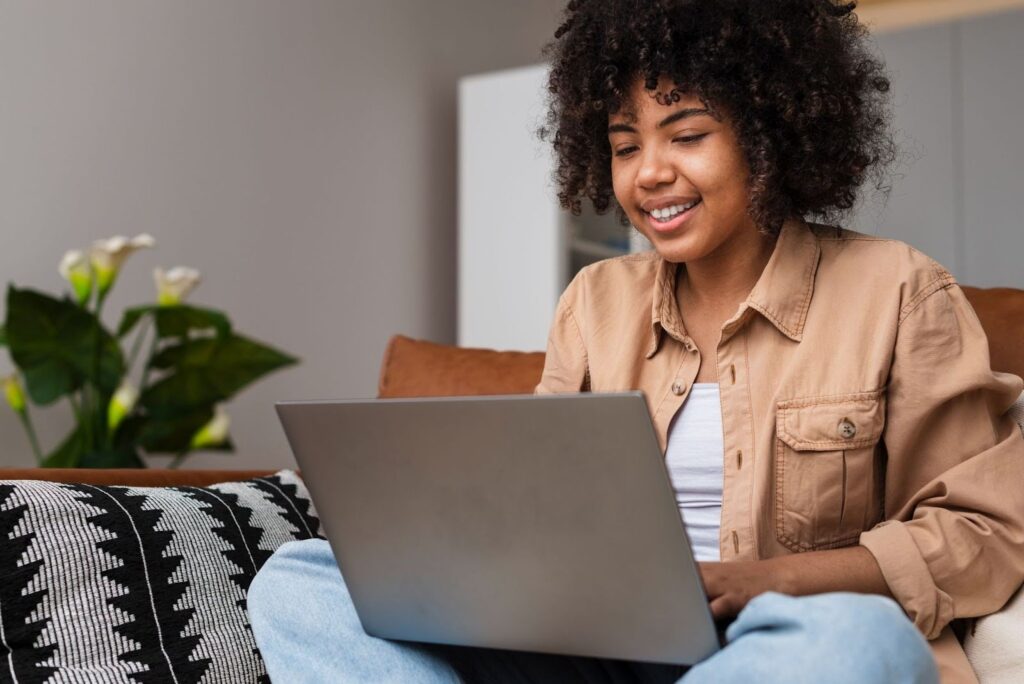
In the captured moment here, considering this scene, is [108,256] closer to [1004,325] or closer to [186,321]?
[186,321]

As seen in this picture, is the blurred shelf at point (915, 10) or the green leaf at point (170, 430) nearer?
the green leaf at point (170, 430)

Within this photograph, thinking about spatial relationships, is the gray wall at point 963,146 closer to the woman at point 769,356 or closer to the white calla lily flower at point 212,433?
the white calla lily flower at point 212,433

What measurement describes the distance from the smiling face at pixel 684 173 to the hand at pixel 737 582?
1.29 feet

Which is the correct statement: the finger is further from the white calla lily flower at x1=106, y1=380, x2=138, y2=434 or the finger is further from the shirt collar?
the white calla lily flower at x1=106, y1=380, x2=138, y2=434

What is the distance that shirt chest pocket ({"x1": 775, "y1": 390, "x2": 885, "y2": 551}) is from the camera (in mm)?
1115

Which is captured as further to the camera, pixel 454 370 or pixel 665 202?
pixel 454 370

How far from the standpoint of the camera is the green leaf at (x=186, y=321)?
2164mm

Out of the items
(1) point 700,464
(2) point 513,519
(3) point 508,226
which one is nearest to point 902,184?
(3) point 508,226

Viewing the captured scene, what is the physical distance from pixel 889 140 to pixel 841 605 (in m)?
0.73

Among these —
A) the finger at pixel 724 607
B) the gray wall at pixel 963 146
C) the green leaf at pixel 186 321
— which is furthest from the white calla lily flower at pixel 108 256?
the gray wall at pixel 963 146

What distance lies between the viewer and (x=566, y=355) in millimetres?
1398

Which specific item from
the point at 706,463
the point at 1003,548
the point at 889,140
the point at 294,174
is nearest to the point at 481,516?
the point at 706,463

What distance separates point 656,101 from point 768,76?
0.39 ft

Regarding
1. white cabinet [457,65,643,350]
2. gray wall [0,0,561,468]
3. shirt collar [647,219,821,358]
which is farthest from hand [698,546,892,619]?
white cabinet [457,65,643,350]
